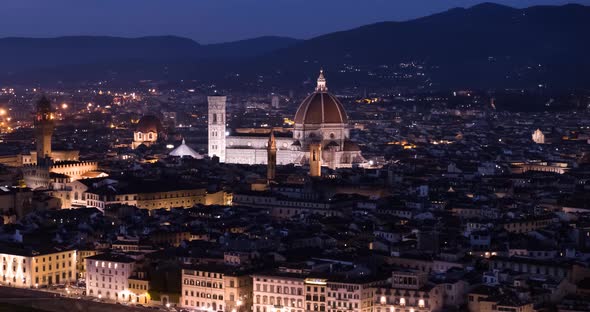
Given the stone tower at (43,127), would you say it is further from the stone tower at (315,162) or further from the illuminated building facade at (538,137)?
the illuminated building facade at (538,137)

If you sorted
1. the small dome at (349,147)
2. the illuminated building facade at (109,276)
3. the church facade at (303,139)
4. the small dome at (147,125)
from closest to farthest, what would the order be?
the illuminated building facade at (109,276) < the church facade at (303,139) < the small dome at (349,147) < the small dome at (147,125)

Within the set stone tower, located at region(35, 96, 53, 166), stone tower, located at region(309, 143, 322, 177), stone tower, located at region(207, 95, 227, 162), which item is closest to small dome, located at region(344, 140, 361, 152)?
stone tower, located at region(207, 95, 227, 162)

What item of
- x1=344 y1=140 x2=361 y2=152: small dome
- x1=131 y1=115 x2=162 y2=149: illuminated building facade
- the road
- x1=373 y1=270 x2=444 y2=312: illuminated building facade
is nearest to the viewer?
x1=373 y1=270 x2=444 y2=312: illuminated building facade

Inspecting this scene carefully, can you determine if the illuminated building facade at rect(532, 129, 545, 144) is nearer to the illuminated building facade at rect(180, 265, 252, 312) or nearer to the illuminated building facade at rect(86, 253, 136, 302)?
the illuminated building facade at rect(86, 253, 136, 302)

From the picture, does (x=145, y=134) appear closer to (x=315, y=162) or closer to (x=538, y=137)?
(x=538, y=137)

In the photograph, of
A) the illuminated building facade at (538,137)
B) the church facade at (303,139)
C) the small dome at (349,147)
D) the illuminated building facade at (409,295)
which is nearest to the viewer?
the illuminated building facade at (409,295)

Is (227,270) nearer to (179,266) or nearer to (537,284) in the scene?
(179,266)

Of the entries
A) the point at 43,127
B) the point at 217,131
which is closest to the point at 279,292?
the point at 43,127

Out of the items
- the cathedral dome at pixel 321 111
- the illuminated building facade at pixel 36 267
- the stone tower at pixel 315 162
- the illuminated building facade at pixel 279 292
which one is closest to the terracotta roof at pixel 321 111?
the cathedral dome at pixel 321 111
